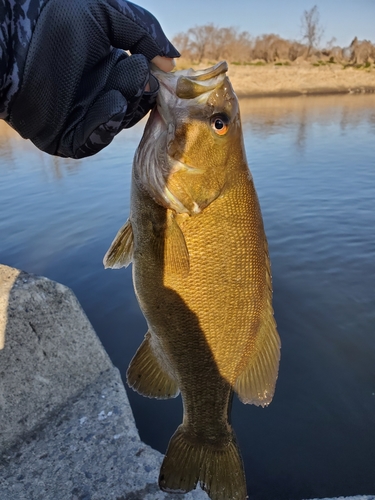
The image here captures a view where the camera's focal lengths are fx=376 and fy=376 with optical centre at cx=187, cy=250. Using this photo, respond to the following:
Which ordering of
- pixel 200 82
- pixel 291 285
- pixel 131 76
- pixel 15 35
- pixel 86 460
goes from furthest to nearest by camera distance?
pixel 291 285 < pixel 86 460 < pixel 200 82 < pixel 131 76 < pixel 15 35

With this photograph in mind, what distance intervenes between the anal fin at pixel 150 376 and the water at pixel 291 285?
1647 millimetres

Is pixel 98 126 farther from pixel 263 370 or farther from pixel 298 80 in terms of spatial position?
pixel 298 80

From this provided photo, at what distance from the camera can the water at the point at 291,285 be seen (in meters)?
3.34

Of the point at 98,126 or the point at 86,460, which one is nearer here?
the point at 98,126

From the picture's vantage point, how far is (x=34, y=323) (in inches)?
115

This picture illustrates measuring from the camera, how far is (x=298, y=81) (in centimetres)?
4428

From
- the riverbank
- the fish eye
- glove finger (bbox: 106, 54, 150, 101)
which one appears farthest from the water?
the riverbank

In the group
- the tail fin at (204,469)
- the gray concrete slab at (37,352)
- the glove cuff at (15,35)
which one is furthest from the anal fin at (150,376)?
the glove cuff at (15,35)

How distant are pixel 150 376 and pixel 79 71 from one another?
152cm

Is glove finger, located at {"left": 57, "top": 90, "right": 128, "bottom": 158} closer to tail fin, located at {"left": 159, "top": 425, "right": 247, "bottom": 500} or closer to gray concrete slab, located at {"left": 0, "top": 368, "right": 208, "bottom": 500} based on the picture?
tail fin, located at {"left": 159, "top": 425, "right": 247, "bottom": 500}

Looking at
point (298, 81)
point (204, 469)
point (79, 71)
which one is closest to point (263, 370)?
point (204, 469)

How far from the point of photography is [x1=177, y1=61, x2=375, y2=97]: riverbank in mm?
43031

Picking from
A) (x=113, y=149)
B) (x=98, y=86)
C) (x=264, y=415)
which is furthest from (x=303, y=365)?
(x=113, y=149)

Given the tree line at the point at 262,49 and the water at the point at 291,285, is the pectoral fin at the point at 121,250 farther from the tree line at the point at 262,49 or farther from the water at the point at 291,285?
the tree line at the point at 262,49
